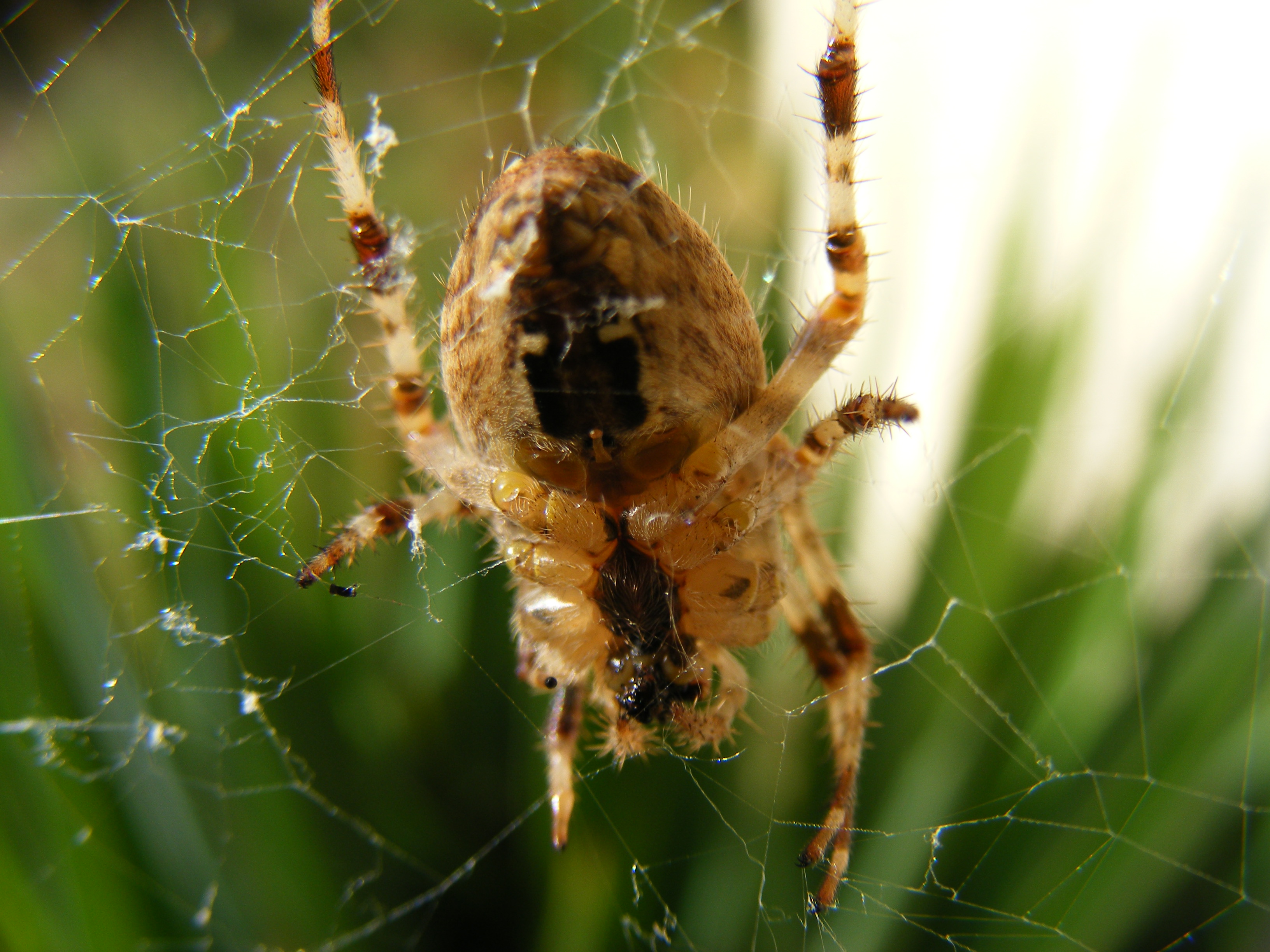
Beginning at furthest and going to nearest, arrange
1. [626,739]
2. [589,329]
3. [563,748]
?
[563,748]
[626,739]
[589,329]

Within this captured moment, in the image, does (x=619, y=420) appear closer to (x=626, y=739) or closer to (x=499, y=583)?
(x=626, y=739)

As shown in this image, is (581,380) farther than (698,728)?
No

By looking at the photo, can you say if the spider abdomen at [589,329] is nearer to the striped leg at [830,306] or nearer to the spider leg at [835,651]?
the striped leg at [830,306]

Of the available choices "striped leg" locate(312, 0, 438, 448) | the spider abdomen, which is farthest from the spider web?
the spider abdomen

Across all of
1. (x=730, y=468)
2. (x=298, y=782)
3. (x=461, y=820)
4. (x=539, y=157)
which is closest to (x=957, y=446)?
(x=730, y=468)

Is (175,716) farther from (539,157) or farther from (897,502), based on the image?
(897,502)

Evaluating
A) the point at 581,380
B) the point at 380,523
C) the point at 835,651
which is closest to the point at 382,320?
the point at 380,523
